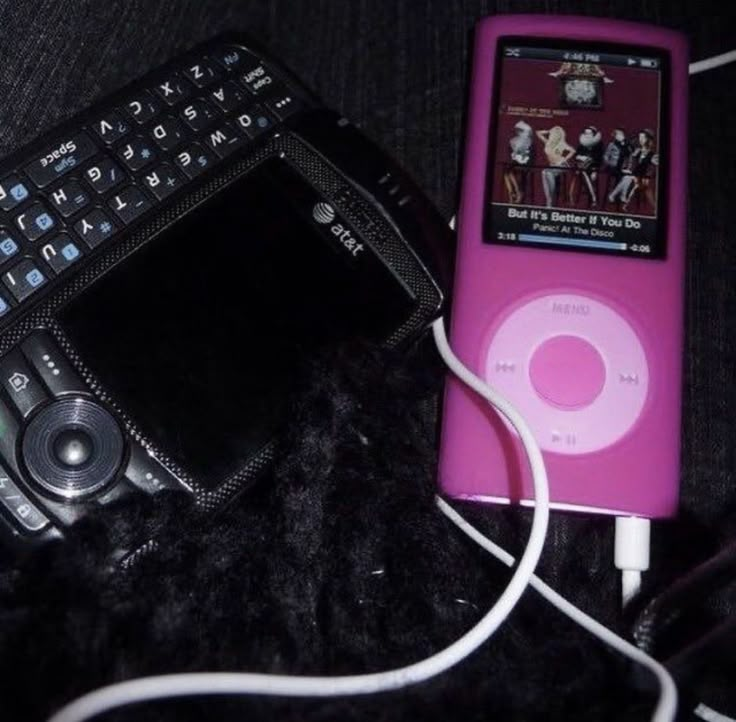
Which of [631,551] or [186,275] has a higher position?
[186,275]

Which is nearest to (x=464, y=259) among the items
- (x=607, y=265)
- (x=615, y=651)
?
(x=607, y=265)

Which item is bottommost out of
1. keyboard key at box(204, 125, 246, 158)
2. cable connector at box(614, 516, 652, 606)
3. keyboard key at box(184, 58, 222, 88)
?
cable connector at box(614, 516, 652, 606)

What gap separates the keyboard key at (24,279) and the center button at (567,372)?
18 centimetres

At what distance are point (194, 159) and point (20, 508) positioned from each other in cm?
14

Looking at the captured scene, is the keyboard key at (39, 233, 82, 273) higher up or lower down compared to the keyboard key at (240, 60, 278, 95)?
lower down

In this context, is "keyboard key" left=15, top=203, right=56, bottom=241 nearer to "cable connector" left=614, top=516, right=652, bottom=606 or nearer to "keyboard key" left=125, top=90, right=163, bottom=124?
"keyboard key" left=125, top=90, right=163, bottom=124

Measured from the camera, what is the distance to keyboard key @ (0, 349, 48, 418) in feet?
1.08

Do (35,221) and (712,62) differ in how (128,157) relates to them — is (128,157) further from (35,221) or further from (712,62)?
(712,62)

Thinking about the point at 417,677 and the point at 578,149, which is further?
the point at 578,149

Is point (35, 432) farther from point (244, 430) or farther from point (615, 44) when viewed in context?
Result: point (615, 44)

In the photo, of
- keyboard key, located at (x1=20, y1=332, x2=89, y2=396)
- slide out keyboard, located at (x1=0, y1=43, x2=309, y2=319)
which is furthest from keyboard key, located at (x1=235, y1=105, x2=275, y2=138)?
keyboard key, located at (x1=20, y1=332, x2=89, y2=396)

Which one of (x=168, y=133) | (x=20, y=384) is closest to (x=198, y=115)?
(x=168, y=133)

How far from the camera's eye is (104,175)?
359 mm

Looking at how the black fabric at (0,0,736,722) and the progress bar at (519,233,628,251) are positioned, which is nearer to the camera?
the black fabric at (0,0,736,722)
